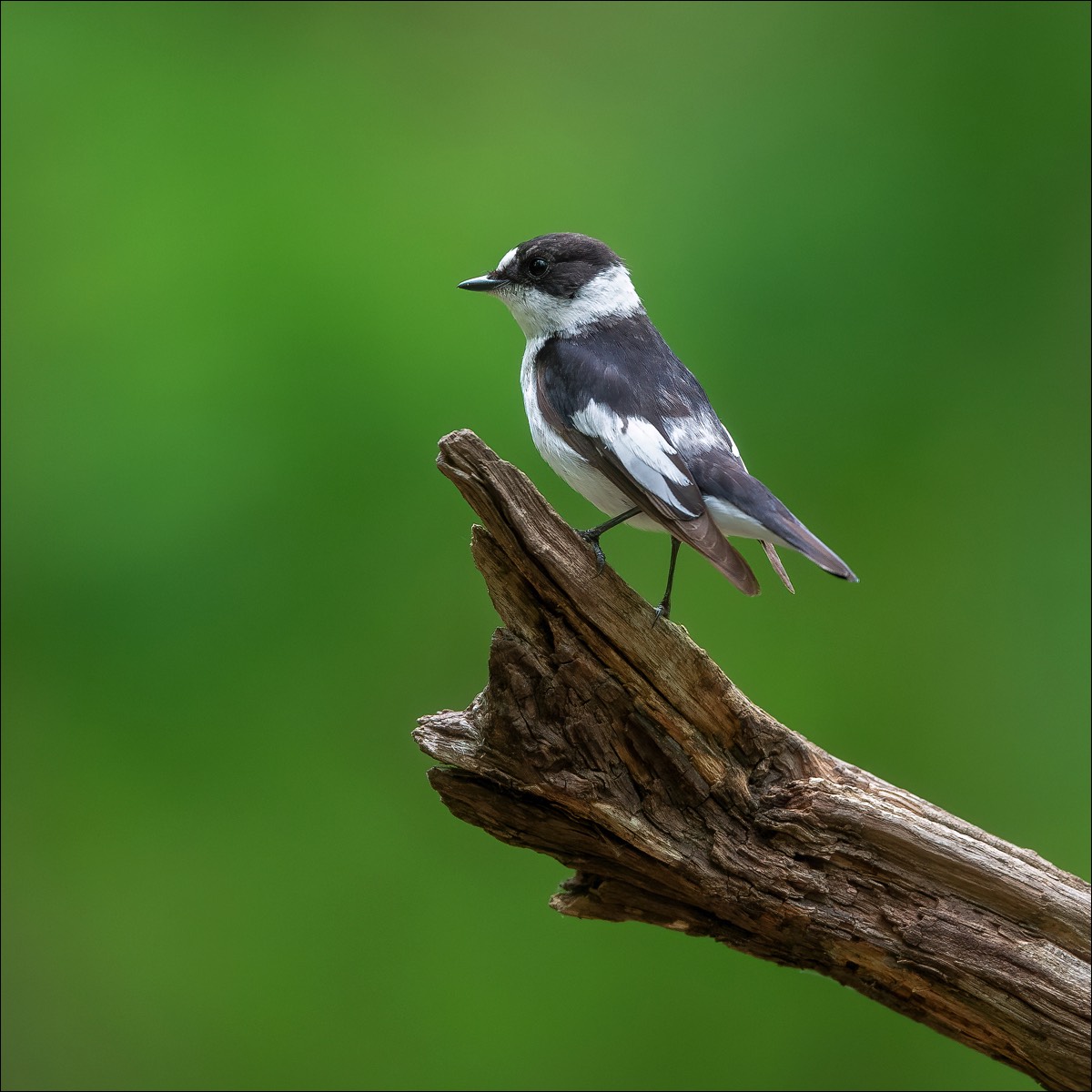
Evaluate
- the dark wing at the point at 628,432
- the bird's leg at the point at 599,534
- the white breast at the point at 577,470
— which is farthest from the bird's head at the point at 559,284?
the bird's leg at the point at 599,534

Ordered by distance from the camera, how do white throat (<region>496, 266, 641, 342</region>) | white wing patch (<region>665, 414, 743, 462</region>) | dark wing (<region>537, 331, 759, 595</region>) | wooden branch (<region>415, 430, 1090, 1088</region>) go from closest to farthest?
wooden branch (<region>415, 430, 1090, 1088</region>) < dark wing (<region>537, 331, 759, 595</region>) < white wing patch (<region>665, 414, 743, 462</region>) < white throat (<region>496, 266, 641, 342</region>)

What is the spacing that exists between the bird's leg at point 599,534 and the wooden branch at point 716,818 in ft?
0.08

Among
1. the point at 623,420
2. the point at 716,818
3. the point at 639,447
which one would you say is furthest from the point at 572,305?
the point at 716,818

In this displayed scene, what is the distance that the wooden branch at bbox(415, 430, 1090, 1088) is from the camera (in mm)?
2393

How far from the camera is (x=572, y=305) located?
3.12m

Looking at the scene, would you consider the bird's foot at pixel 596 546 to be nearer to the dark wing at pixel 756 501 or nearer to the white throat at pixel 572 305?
the dark wing at pixel 756 501

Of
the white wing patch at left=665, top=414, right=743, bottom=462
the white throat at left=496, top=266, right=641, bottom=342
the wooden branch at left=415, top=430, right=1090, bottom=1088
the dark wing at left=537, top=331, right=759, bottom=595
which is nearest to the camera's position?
the wooden branch at left=415, top=430, right=1090, bottom=1088

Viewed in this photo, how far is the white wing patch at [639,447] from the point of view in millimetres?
2562

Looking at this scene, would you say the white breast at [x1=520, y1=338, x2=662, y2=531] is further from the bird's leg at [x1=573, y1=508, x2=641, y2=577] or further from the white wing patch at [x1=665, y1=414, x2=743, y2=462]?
the white wing patch at [x1=665, y1=414, x2=743, y2=462]

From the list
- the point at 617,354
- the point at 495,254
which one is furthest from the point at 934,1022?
the point at 495,254

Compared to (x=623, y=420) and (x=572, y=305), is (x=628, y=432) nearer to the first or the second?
(x=623, y=420)

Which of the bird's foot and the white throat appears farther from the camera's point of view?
the white throat

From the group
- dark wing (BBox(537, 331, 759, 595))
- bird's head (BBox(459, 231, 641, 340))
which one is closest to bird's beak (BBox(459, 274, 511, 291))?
bird's head (BBox(459, 231, 641, 340))

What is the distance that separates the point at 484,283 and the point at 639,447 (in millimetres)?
779
